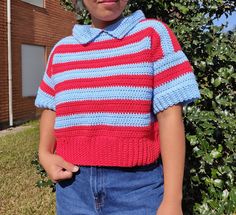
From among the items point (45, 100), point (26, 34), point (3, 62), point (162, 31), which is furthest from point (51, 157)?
point (26, 34)

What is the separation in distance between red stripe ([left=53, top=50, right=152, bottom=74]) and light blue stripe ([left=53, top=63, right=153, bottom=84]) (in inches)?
0.6

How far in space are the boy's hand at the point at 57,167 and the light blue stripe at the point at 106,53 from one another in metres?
0.38

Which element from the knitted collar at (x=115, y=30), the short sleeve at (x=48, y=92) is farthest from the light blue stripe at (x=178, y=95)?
the short sleeve at (x=48, y=92)

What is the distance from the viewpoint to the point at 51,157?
1.93m

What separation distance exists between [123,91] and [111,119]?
0.11 m

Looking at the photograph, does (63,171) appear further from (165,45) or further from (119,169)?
(165,45)

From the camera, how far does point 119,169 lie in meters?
1.71

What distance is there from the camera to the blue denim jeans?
5.58 feet

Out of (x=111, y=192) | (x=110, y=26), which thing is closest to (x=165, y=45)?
(x=110, y=26)

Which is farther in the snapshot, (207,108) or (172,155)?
(207,108)

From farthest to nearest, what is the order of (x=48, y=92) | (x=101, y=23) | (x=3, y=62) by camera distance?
(x=3, y=62) → (x=48, y=92) → (x=101, y=23)

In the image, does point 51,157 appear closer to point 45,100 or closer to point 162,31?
point 45,100

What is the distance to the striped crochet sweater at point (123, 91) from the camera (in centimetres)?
168

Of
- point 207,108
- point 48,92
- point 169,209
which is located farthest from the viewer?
point 207,108
